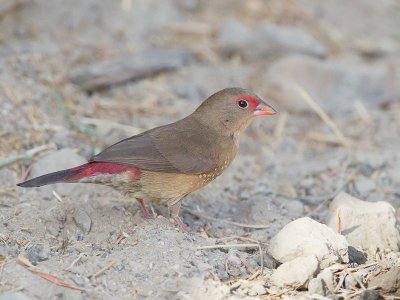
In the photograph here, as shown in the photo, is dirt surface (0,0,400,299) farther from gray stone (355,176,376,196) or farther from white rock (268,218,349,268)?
white rock (268,218,349,268)

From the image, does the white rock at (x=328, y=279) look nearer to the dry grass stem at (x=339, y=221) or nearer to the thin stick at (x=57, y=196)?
the dry grass stem at (x=339, y=221)

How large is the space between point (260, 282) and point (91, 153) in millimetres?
2329

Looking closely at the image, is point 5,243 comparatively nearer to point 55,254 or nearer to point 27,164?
point 55,254

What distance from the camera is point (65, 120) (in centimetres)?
657

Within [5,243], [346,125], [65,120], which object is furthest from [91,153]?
[346,125]

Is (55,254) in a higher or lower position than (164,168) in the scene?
lower

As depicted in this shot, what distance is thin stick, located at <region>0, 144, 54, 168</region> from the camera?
5699 millimetres

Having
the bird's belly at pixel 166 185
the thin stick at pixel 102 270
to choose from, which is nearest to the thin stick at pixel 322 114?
the bird's belly at pixel 166 185

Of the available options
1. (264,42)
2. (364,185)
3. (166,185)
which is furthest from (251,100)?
(264,42)

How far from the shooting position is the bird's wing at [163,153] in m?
4.94

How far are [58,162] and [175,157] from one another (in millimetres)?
1091

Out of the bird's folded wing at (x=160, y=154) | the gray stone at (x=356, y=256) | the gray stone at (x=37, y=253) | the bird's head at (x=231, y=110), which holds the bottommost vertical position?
the gray stone at (x=37, y=253)

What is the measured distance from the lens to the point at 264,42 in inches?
330

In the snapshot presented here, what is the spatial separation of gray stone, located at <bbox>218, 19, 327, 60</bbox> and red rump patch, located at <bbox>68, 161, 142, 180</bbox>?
12.3 ft
